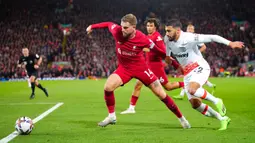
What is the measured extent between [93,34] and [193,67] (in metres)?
37.9

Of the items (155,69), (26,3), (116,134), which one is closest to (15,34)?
(26,3)

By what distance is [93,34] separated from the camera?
44469mm

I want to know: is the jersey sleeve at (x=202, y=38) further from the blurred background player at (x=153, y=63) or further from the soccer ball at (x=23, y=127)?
the soccer ball at (x=23, y=127)

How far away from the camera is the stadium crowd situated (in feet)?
123

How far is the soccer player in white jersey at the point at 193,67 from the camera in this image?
693 centimetres

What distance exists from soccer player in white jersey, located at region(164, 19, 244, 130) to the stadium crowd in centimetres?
2951

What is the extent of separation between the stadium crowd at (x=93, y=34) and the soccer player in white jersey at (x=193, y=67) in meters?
29.5

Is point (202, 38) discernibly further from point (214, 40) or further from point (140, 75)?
point (140, 75)

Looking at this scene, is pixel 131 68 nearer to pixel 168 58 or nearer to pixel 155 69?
pixel 168 58

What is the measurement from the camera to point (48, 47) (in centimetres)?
4038

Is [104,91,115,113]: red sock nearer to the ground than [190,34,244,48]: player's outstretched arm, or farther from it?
nearer to the ground

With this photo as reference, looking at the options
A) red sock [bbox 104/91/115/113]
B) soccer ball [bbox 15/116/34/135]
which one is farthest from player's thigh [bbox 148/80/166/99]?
soccer ball [bbox 15/116/34/135]

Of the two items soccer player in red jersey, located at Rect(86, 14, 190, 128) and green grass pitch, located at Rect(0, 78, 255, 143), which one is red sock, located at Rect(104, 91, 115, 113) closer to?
soccer player in red jersey, located at Rect(86, 14, 190, 128)

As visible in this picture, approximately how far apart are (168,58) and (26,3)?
1847 inches
